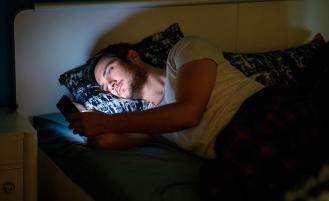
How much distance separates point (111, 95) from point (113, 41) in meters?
0.34

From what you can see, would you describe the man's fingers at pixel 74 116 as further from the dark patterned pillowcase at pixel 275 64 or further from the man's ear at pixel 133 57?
the dark patterned pillowcase at pixel 275 64

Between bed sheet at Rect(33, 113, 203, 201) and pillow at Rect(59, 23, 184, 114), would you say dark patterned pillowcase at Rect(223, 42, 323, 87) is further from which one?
bed sheet at Rect(33, 113, 203, 201)

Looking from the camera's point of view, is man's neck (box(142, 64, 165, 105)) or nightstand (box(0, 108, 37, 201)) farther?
man's neck (box(142, 64, 165, 105))

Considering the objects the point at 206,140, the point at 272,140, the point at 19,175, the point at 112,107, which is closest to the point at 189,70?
the point at 206,140

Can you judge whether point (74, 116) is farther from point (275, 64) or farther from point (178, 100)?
point (275, 64)

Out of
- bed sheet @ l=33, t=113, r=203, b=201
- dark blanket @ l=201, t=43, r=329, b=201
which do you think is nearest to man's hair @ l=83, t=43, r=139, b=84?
bed sheet @ l=33, t=113, r=203, b=201

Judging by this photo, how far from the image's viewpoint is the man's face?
172 cm

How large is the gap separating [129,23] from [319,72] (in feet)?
2.63

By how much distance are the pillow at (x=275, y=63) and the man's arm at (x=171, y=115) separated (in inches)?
16.6

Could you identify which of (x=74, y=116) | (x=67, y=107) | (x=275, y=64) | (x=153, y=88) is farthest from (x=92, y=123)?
(x=275, y=64)

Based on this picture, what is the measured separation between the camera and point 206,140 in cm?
152

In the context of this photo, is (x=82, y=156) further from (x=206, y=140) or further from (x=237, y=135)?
(x=237, y=135)

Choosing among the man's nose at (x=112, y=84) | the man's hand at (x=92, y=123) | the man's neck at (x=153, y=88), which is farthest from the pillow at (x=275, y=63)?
the man's hand at (x=92, y=123)

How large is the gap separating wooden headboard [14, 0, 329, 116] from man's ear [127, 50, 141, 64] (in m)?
0.24
